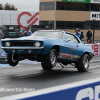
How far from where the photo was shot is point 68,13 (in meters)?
47.6

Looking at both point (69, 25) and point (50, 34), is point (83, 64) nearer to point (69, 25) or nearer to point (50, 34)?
point (50, 34)

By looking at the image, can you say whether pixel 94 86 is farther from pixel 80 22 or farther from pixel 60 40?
pixel 80 22

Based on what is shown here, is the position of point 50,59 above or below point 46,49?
below

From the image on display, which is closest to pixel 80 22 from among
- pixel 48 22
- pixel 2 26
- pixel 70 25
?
pixel 70 25

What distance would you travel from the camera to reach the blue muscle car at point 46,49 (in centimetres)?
772

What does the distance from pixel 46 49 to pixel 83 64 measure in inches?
96.9

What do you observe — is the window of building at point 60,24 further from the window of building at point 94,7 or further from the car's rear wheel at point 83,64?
the car's rear wheel at point 83,64

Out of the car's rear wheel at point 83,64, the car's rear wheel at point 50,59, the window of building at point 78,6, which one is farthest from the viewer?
the window of building at point 78,6

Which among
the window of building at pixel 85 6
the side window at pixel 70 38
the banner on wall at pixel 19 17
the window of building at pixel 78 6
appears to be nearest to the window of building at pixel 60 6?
the window of building at pixel 78 6

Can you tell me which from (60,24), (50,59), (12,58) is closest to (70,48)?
(50,59)

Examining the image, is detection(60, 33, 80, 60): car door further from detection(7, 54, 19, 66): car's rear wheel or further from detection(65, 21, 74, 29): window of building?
detection(65, 21, 74, 29): window of building

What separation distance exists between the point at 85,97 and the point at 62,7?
45033 millimetres

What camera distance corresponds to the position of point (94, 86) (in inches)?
127

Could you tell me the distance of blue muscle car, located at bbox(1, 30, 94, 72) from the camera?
772cm
